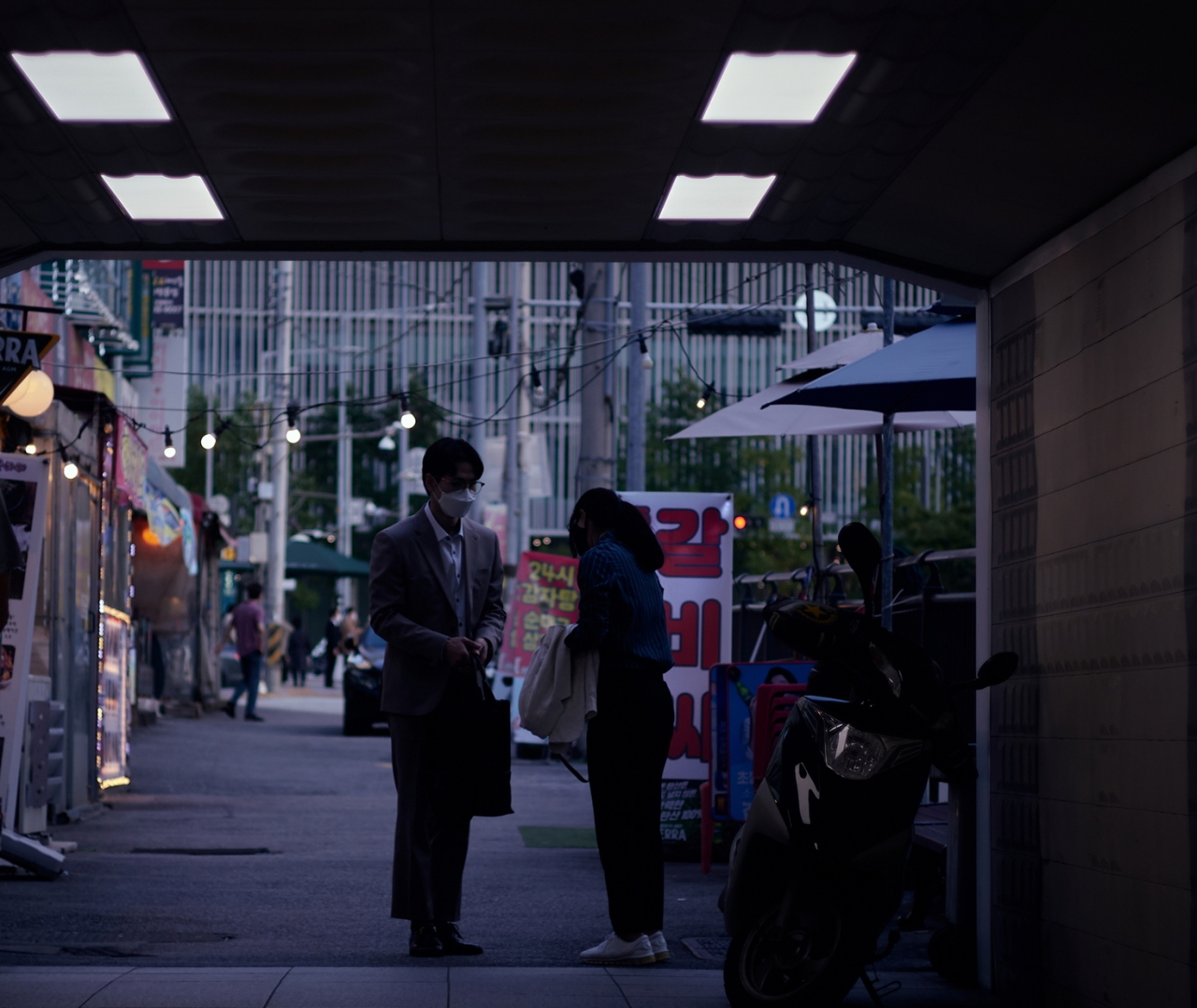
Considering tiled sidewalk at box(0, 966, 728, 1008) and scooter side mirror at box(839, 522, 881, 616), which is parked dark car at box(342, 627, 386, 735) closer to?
tiled sidewalk at box(0, 966, 728, 1008)

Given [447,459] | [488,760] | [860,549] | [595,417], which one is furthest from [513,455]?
[860,549]

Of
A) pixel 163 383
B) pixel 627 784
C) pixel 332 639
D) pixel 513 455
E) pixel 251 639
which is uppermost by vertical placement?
pixel 163 383

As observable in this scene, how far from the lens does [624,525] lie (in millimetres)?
6738

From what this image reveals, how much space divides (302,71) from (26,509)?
210 inches

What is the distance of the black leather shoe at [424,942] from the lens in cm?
662

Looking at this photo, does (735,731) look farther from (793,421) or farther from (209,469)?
(209,469)

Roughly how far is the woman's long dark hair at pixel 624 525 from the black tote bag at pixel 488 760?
0.73 metres

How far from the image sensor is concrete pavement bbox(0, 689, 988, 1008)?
5.89 m

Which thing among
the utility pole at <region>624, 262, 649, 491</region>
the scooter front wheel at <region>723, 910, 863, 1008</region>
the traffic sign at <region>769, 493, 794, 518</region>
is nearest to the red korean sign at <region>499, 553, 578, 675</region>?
the utility pole at <region>624, 262, 649, 491</region>

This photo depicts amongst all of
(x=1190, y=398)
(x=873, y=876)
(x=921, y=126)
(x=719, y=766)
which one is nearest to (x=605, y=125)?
(x=921, y=126)

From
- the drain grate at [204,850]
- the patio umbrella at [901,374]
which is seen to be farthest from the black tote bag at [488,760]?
the drain grate at [204,850]

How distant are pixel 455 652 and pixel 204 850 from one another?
5334 mm

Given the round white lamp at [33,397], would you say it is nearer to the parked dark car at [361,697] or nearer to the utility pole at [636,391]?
the utility pole at [636,391]

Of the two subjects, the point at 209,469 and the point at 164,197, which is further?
the point at 209,469
